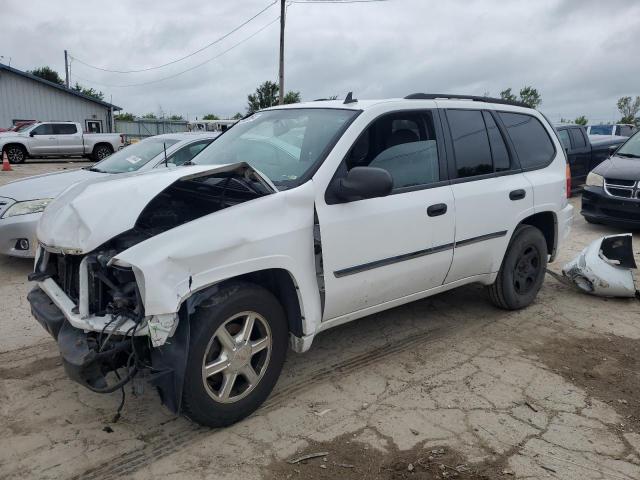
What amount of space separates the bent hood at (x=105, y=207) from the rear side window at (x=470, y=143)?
175 cm

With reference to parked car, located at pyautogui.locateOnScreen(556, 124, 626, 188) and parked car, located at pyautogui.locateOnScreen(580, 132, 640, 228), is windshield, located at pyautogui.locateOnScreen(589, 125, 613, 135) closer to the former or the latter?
parked car, located at pyautogui.locateOnScreen(556, 124, 626, 188)

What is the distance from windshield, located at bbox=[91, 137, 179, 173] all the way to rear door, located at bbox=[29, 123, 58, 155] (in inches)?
663

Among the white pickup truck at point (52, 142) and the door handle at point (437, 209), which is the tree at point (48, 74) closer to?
the white pickup truck at point (52, 142)

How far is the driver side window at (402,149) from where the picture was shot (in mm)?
3586

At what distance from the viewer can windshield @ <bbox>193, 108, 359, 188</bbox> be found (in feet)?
11.3

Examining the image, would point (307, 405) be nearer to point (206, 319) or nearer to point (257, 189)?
point (206, 319)

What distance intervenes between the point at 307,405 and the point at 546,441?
1.40 meters

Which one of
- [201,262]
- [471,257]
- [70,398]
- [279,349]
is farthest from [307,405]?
[471,257]

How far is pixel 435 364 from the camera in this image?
3893 millimetres

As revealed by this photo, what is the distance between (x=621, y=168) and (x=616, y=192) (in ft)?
1.30

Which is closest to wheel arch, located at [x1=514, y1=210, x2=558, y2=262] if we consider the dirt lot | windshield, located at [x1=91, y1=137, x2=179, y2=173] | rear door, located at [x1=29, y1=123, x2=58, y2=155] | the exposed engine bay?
the dirt lot

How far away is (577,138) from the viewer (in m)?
11.9

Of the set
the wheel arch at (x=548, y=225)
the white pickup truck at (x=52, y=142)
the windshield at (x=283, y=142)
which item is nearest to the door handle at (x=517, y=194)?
the wheel arch at (x=548, y=225)

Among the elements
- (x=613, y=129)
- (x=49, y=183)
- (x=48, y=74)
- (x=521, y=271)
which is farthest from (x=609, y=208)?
(x=48, y=74)
